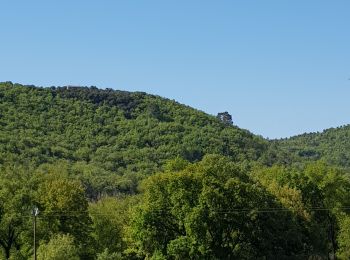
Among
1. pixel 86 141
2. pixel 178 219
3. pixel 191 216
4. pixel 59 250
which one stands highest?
pixel 86 141

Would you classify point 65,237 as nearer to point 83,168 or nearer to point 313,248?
point 313,248

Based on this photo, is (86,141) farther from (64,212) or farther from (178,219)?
(178,219)

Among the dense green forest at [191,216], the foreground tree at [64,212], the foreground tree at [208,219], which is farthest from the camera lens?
the foreground tree at [64,212]

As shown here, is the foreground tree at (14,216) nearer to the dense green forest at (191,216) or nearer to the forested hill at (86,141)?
the dense green forest at (191,216)

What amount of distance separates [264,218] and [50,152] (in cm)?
11598

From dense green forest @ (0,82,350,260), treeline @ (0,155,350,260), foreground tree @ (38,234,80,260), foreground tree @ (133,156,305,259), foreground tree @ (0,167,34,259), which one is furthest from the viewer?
foreground tree @ (0,167,34,259)

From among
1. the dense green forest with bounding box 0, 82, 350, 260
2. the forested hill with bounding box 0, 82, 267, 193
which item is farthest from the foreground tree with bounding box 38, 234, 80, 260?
the forested hill with bounding box 0, 82, 267, 193

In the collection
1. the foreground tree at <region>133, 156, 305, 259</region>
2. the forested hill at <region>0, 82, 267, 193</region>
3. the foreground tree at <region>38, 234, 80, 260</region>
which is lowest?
the foreground tree at <region>38, 234, 80, 260</region>

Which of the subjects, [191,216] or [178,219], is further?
[178,219]

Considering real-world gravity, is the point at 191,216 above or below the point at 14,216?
above

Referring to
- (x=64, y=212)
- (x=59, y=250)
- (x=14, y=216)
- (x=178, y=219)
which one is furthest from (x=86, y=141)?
(x=59, y=250)

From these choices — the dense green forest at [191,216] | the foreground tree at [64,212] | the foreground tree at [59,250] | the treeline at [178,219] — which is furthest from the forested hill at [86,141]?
the foreground tree at [59,250]

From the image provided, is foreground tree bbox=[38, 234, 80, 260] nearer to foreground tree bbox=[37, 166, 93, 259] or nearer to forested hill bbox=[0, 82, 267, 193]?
foreground tree bbox=[37, 166, 93, 259]

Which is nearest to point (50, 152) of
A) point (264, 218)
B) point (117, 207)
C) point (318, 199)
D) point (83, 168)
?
point (83, 168)
